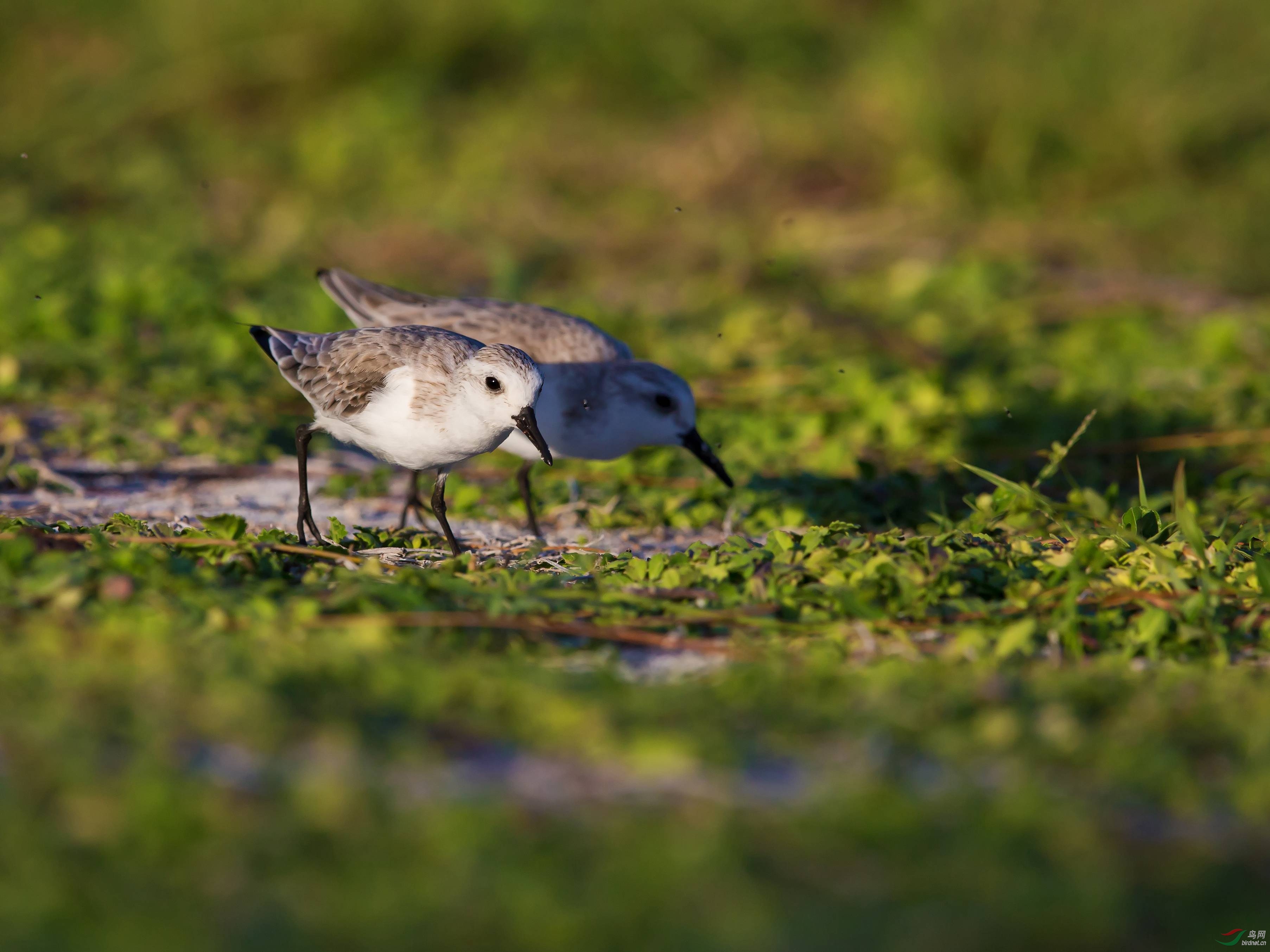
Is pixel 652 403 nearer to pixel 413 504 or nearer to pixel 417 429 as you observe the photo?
pixel 413 504

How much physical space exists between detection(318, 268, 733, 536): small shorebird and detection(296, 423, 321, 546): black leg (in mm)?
496

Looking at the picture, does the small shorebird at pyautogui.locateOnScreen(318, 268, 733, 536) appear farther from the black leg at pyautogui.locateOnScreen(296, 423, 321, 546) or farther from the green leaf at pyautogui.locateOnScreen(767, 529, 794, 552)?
the green leaf at pyautogui.locateOnScreen(767, 529, 794, 552)

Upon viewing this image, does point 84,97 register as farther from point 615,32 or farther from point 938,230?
point 938,230

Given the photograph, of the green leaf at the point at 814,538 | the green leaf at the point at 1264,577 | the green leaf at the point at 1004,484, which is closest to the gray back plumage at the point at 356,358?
the green leaf at the point at 814,538

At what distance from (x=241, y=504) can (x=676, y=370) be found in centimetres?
283

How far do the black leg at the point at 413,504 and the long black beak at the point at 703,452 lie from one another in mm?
1133

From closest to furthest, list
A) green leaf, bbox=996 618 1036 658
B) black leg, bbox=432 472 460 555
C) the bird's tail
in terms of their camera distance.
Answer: green leaf, bbox=996 618 1036 658 → black leg, bbox=432 472 460 555 → the bird's tail

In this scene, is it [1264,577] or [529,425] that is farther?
[529,425]

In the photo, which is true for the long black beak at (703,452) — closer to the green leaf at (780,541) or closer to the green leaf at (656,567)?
the green leaf at (780,541)

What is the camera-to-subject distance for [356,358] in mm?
5137

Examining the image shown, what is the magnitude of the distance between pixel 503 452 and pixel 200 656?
11.3ft

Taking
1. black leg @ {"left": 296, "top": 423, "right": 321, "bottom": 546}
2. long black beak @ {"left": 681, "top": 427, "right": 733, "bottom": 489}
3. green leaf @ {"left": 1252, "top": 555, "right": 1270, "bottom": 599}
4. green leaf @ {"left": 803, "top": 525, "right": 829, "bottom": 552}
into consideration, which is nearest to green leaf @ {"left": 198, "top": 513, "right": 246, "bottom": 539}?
black leg @ {"left": 296, "top": 423, "right": 321, "bottom": 546}

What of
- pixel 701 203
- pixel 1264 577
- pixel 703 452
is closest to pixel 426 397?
pixel 703 452

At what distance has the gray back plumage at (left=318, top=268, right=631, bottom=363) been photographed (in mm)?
5957
